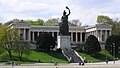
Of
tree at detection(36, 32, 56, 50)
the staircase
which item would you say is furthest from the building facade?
the staircase

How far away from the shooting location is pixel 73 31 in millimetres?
155750

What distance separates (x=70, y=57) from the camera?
342 feet

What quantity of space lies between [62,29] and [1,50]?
67.9 ft

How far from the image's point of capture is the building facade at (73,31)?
14100 centimetres

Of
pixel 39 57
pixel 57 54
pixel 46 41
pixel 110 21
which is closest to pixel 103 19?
pixel 110 21

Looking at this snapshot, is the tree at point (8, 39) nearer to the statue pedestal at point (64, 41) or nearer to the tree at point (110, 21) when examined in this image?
the statue pedestal at point (64, 41)

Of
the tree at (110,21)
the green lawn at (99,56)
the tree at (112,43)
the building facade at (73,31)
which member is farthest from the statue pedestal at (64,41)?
the tree at (110,21)

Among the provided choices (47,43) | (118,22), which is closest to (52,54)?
(47,43)

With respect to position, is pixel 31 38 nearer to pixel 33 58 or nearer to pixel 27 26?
pixel 27 26

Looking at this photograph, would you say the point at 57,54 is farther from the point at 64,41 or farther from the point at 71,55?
the point at 71,55

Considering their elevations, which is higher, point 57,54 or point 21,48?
point 21,48

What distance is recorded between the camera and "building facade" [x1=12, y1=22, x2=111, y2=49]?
5551 inches

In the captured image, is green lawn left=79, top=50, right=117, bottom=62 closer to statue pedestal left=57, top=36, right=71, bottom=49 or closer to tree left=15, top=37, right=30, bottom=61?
statue pedestal left=57, top=36, right=71, bottom=49

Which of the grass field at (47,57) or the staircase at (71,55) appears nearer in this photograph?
the grass field at (47,57)
